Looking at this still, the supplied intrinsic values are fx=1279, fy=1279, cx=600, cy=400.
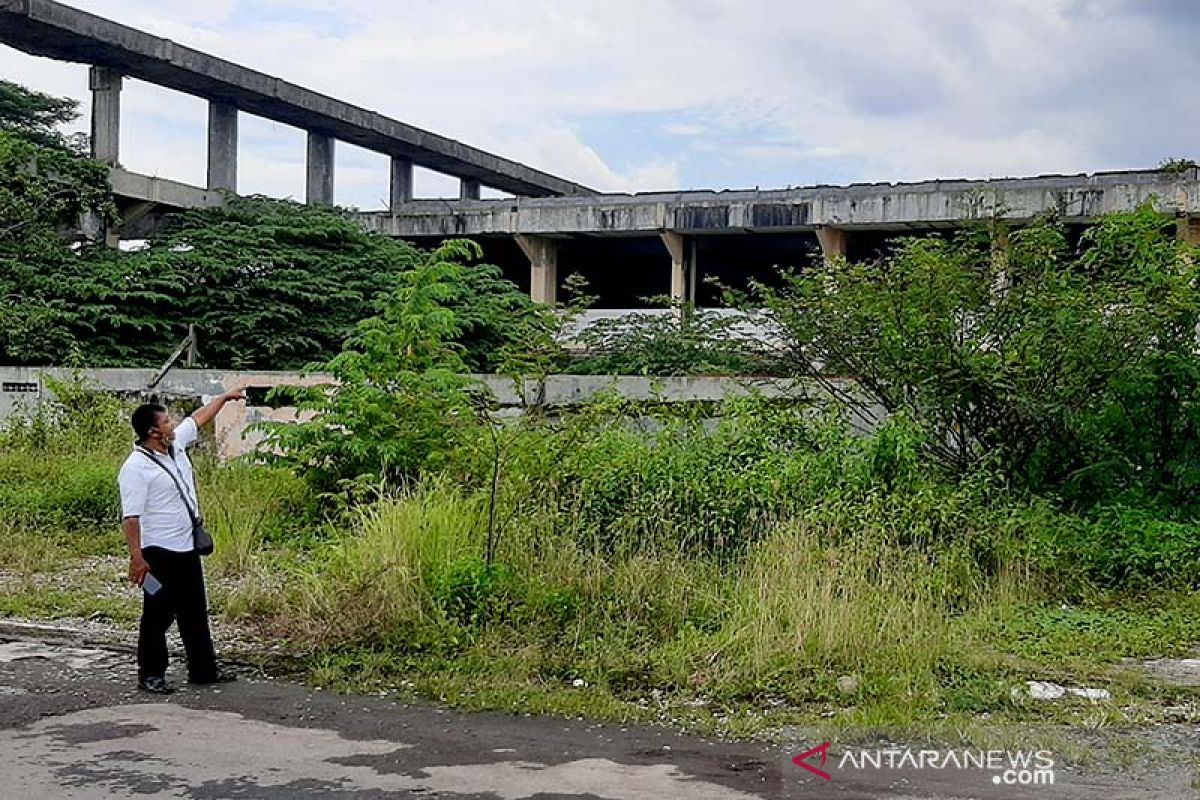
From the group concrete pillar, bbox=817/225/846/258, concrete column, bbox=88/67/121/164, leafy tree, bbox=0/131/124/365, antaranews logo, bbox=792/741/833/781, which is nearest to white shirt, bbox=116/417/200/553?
antaranews logo, bbox=792/741/833/781

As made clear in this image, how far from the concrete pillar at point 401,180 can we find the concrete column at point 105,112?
8.70 metres

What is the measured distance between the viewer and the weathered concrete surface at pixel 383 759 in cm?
548

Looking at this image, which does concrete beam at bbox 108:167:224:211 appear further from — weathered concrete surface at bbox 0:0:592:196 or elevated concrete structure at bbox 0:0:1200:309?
weathered concrete surface at bbox 0:0:592:196

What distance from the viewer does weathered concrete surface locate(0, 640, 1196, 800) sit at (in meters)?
5.48

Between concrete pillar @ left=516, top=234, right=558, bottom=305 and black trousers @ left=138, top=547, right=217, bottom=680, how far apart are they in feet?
67.0

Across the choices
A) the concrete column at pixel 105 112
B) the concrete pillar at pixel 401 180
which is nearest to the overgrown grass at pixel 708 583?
the concrete column at pixel 105 112

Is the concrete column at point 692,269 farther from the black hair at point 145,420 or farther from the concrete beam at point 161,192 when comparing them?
the black hair at point 145,420

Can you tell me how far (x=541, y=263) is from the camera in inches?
1096

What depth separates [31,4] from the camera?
2353cm

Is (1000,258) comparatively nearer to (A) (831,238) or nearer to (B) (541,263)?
(A) (831,238)

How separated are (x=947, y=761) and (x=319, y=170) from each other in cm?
2931

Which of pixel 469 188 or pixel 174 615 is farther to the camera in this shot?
pixel 469 188

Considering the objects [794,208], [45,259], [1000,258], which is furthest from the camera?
[794,208]

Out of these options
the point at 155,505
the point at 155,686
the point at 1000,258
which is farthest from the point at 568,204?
the point at 155,686
